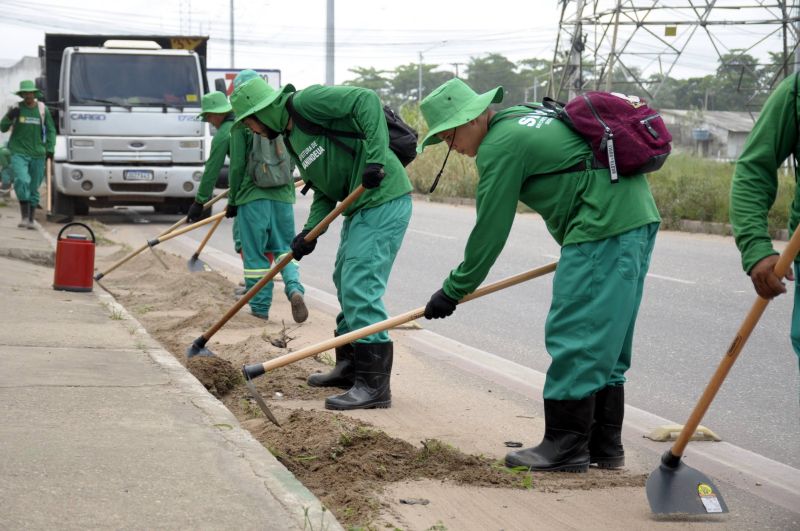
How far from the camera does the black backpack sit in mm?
5820

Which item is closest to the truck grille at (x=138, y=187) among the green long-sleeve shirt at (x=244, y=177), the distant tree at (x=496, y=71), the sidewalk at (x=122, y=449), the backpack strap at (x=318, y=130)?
the green long-sleeve shirt at (x=244, y=177)

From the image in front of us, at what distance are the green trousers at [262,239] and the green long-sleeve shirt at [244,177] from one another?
2.1 inches

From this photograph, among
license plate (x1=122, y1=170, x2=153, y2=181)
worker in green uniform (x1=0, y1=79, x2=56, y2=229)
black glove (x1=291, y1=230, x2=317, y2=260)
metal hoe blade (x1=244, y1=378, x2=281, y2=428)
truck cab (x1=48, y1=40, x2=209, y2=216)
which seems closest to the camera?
metal hoe blade (x1=244, y1=378, x2=281, y2=428)

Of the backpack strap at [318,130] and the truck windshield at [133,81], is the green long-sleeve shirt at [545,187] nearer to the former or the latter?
the backpack strap at [318,130]

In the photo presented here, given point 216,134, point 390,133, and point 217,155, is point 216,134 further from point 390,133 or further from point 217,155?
point 390,133

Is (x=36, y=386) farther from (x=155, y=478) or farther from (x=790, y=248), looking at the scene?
→ (x=790, y=248)

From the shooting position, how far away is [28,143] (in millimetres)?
15836

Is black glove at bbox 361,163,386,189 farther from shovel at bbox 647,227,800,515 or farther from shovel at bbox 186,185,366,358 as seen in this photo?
shovel at bbox 647,227,800,515

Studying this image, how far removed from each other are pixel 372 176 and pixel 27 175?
11402 mm

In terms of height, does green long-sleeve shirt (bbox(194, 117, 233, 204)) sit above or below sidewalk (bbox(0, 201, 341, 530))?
above

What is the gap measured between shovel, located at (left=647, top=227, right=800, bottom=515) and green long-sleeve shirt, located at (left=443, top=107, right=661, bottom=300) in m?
0.73

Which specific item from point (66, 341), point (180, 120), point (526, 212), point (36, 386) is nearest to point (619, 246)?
point (36, 386)

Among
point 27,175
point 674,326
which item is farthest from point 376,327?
point 27,175

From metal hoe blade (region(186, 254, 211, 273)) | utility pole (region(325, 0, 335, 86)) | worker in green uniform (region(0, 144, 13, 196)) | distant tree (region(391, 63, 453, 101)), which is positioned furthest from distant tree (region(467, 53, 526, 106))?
metal hoe blade (region(186, 254, 211, 273))
